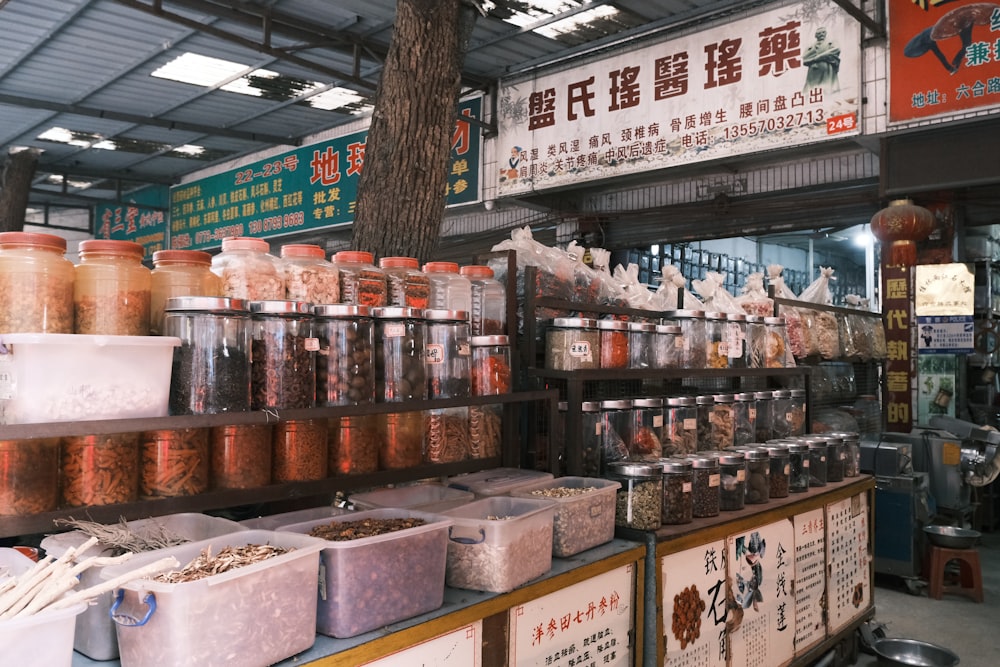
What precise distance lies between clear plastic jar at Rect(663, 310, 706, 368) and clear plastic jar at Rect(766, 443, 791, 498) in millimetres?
488

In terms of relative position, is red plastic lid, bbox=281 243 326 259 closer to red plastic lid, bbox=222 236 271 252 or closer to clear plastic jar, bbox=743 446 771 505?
red plastic lid, bbox=222 236 271 252

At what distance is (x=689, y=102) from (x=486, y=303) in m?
3.76

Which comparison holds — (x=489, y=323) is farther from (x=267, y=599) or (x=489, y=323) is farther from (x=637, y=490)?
(x=267, y=599)

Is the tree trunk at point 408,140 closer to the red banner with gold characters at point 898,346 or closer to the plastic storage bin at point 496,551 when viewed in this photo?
the plastic storage bin at point 496,551

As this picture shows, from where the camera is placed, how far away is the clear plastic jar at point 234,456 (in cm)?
181

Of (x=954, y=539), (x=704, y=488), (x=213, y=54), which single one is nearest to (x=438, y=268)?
(x=704, y=488)

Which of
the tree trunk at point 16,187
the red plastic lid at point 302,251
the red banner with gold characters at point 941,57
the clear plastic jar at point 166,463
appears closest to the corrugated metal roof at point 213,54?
the tree trunk at point 16,187

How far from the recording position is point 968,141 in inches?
188

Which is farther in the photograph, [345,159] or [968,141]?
[345,159]

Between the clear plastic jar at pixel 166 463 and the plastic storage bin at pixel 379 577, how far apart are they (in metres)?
0.26

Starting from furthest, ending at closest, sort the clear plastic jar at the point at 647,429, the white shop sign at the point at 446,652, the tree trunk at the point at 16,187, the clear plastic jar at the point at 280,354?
the tree trunk at the point at 16,187, the clear plastic jar at the point at 647,429, the clear plastic jar at the point at 280,354, the white shop sign at the point at 446,652

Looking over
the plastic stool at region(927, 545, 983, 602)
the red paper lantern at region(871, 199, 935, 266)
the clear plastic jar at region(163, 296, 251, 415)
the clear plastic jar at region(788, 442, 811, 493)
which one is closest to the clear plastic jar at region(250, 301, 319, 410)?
the clear plastic jar at region(163, 296, 251, 415)

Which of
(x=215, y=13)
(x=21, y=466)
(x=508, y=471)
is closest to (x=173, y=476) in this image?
(x=21, y=466)

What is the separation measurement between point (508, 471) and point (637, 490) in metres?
0.44
